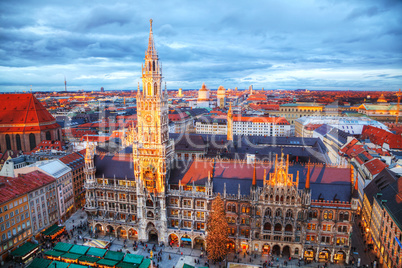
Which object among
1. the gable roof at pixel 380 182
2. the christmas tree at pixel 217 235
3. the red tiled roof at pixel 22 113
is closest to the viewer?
the christmas tree at pixel 217 235

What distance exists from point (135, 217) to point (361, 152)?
92584mm

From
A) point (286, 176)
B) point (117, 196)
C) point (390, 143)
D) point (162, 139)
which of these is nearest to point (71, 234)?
point (117, 196)

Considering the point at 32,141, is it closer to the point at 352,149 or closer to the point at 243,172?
the point at 243,172

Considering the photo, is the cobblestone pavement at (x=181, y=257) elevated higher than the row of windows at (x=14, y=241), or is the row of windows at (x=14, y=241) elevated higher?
the row of windows at (x=14, y=241)

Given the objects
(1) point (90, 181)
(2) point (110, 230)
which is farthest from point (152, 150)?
(2) point (110, 230)

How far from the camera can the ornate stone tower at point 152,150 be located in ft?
233

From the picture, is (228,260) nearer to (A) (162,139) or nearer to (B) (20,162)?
(A) (162,139)

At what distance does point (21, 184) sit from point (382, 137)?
→ 5949 inches

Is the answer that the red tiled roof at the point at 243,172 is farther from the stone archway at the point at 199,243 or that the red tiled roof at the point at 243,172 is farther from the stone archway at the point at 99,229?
the stone archway at the point at 99,229

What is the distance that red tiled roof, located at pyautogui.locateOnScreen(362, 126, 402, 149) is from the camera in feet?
409

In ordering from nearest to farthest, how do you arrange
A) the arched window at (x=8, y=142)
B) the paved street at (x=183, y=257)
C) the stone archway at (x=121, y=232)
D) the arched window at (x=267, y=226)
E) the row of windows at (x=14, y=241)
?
the row of windows at (x=14, y=241)
the paved street at (x=183, y=257)
the arched window at (x=267, y=226)
the stone archway at (x=121, y=232)
the arched window at (x=8, y=142)

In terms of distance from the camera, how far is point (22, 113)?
477ft

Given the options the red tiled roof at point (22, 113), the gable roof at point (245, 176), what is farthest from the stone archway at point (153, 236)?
the red tiled roof at point (22, 113)

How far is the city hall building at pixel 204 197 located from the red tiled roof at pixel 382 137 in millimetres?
73124
